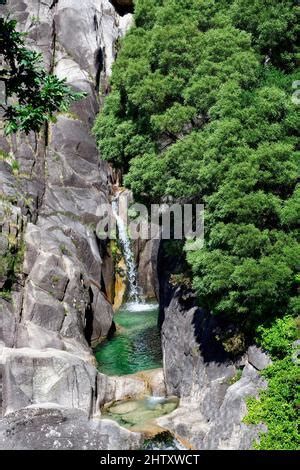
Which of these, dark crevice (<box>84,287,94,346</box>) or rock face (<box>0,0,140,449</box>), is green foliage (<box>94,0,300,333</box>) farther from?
dark crevice (<box>84,287,94,346</box>)

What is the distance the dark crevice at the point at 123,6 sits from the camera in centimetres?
4272

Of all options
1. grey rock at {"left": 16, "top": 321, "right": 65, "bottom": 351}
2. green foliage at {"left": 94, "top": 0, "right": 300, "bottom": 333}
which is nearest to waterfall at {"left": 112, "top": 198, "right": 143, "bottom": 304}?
grey rock at {"left": 16, "top": 321, "right": 65, "bottom": 351}

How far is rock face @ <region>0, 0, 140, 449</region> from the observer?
12984mm

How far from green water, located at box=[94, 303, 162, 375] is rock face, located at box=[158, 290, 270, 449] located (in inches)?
98.8

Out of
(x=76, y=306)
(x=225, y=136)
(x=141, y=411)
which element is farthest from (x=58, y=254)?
(x=225, y=136)

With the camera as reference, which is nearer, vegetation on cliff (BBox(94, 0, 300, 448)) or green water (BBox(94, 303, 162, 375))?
vegetation on cliff (BBox(94, 0, 300, 448))

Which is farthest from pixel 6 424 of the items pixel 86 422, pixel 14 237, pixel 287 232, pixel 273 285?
pixel 14 237

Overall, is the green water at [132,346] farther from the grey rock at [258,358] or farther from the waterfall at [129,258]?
the grey rock at [258,358]

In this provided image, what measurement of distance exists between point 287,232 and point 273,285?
6.39 feet

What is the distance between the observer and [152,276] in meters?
32.3

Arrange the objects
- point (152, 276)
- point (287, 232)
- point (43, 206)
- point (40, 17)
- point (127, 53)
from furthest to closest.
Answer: point (40, 17) → point (152, 276) → point (43, 206) → point (127, 53) → point (287, 232)

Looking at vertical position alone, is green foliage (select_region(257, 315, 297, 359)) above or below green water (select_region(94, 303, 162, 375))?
above

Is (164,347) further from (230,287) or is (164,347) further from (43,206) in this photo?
(43,206)
